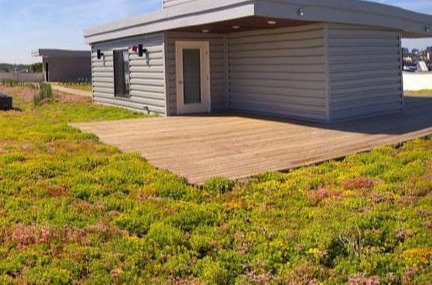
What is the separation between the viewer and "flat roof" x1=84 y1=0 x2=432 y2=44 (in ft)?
29.8

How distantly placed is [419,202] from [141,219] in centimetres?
266

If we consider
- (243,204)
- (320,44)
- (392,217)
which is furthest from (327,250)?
(320,44)

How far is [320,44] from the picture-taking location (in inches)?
412

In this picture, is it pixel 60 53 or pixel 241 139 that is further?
pixel 60 53

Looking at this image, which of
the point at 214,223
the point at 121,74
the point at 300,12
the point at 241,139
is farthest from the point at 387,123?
the point at 121,74

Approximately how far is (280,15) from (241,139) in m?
2.38

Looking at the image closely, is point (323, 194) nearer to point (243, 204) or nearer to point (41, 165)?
point (243, 204)

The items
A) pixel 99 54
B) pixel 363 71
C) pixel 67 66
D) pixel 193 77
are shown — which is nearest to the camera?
pixel 363 71

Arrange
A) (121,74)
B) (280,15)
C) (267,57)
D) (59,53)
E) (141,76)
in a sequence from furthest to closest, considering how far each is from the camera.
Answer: (59,53) < (121,74) < (141,76) < (267,57) < (280,15)

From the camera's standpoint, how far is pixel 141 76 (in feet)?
44.2

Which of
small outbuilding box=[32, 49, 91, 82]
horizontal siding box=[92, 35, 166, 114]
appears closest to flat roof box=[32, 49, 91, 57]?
small outbuilding box=[32, 49, 91, 82]

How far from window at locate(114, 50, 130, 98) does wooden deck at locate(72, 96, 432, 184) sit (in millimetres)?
3221

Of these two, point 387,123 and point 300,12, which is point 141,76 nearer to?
point 300,12

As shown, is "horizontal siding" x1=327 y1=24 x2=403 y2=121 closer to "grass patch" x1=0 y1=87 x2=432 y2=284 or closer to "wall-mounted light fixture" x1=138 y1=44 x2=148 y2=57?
"grass patch" x1=0 y1=87 x2=432 y2=284
